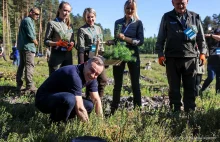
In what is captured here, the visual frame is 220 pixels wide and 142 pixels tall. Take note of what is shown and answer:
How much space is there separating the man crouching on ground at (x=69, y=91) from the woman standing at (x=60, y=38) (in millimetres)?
1273

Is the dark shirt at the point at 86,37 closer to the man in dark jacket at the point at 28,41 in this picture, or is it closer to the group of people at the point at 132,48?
the group of people at the point at 132,48

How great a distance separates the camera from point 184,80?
4.86 m

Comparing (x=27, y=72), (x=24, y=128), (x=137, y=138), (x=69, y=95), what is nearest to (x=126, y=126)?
(x=137, y=138)

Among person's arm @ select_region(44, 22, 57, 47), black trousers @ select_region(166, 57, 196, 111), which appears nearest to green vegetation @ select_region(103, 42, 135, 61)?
black trousers @ select_region(166, 57, 196, 111)

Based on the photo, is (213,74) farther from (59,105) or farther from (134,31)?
(59,105)

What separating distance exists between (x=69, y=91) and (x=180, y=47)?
193cm

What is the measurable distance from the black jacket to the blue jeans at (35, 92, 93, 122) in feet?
5.23

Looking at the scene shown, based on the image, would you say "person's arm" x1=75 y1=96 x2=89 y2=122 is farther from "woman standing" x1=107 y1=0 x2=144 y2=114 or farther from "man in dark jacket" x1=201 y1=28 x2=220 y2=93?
"man in dark jacket" x1=201 y1=28 x2=220 y2=93

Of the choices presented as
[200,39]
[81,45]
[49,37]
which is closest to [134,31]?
[81,45]

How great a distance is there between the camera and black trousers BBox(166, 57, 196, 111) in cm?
475

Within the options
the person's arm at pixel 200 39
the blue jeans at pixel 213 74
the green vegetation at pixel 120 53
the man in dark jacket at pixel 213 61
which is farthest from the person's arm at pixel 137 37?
the blue jeans at pixel 213 74

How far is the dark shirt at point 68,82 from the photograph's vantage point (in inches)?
145

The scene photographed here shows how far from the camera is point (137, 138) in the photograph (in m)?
3.01

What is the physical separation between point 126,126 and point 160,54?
182 cm
